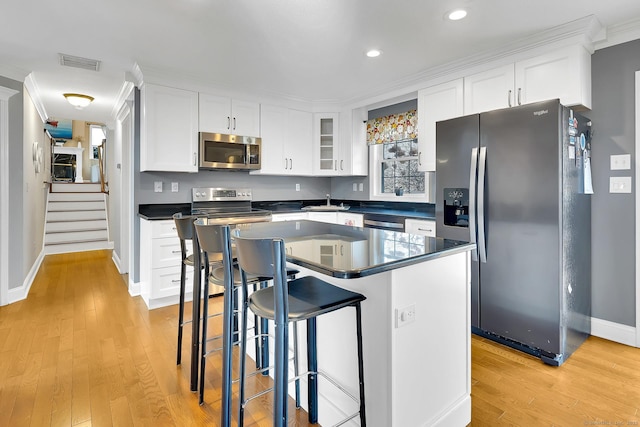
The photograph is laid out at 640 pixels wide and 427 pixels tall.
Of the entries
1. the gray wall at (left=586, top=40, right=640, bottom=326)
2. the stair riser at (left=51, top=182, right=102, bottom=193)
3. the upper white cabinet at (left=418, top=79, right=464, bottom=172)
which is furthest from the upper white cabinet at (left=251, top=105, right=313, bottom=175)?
the stair riser at (left=51, top=182, right=102, bottom=193)

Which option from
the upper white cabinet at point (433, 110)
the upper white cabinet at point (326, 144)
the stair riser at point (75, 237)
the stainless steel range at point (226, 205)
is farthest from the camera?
the stair riser at point (75, 237)

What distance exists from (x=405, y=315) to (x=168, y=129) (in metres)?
3.28

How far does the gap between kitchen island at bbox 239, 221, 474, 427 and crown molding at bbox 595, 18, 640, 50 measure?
7.70 feet

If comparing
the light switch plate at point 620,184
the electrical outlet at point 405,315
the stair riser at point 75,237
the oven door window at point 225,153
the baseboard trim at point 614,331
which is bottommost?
the baseboard trim at point 614,331

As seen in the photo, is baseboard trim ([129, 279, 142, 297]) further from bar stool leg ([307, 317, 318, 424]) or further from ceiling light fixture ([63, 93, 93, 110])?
bar stool leg ([307, 317, 318, 424])

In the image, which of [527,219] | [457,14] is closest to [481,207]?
[527,219]

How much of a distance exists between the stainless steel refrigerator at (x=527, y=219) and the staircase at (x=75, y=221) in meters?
6.88

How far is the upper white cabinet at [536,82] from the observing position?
2629 millimetres

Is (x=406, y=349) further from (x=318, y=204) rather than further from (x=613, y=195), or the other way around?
(x=318, y=204)

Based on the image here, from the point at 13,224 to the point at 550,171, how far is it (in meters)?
5.03

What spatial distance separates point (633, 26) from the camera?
8.30 ft

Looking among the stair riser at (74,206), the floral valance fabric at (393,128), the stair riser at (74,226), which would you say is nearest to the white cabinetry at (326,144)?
the floral valance fabric at (393,128)

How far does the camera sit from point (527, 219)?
238 centimetres

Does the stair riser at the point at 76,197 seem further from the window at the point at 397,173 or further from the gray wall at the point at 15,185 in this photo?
the window at the point at 397,173
